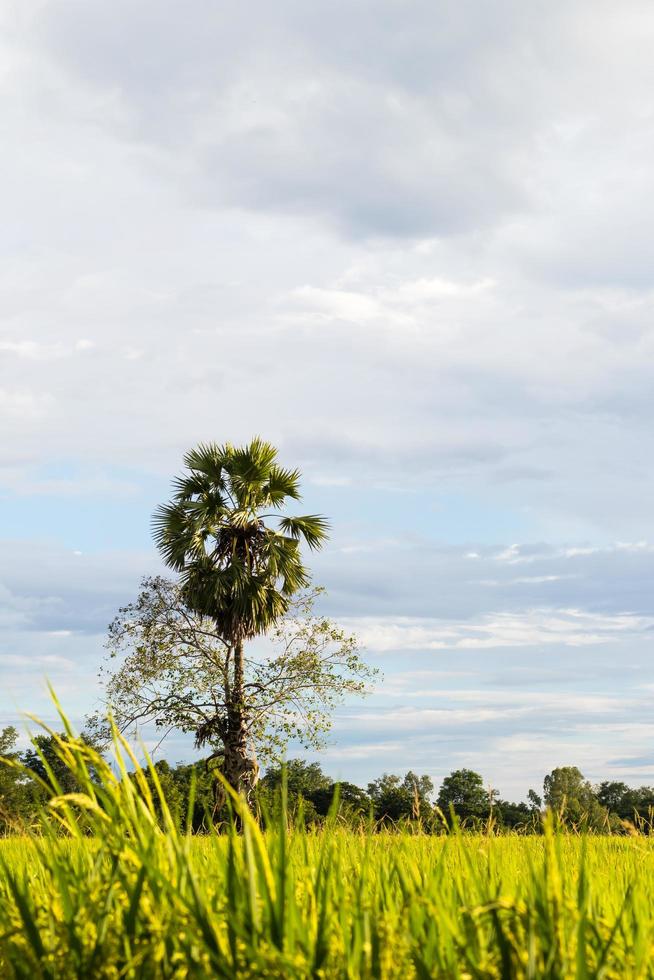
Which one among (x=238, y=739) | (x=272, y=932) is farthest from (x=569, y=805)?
(x=238, y=739)

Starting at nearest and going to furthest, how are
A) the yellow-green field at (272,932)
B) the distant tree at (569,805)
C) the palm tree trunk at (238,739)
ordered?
1. the yellow-green field at (272,932)
2. the distant tree at (569,805)
3. the palm tree trunk at (238,739)

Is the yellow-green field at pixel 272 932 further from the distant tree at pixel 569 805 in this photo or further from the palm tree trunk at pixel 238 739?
the palm tree trunk at pixel 238 739

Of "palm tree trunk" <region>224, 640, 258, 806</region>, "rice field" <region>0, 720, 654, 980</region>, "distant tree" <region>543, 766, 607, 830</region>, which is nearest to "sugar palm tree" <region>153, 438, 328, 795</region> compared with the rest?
"palm tree trunk" <region>224, 640, 258, 806</region>

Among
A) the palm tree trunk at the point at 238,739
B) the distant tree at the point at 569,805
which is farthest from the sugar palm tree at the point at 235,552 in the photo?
the distant tree at the point at 569,805

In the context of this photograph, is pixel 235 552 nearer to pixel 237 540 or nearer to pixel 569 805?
pixel 237 540

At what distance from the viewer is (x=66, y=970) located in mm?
2311

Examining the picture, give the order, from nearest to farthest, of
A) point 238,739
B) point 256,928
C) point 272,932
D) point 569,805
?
1. point 256,928
2. point 272,932
3. point 569,805
4. point 238,739

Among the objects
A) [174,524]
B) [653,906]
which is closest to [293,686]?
[174,524]

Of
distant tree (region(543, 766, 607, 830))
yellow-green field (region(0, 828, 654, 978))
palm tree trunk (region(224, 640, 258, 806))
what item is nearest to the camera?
yellow-green field (region(0, 828, 654, 978))

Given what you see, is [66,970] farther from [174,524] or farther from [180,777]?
[180,777]

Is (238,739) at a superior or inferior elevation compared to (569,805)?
superior

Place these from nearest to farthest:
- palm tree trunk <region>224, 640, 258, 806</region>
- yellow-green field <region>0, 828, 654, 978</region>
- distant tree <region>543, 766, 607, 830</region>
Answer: yellow-green field <region>0, 828, 654, 978</region> → distant tree <region>543, 766, 607, 830</region> → palm tree trunk <region>224, 640, 258, 806</region>

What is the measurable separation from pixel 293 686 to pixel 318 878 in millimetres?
22580

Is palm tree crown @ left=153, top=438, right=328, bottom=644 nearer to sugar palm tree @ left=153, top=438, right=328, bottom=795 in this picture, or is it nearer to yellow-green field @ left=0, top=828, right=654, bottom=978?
sugar palm tree @ left=153, top=438, right=328, bottom=795
